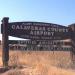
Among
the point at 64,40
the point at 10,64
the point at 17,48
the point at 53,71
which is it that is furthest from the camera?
the point at 64,40

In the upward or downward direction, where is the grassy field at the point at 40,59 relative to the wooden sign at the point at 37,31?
downward

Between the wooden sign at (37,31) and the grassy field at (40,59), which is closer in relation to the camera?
the grassy field at (40,59)

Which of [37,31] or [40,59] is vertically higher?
[37,31]

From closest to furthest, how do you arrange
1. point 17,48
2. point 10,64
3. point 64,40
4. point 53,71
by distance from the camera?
point 53,71 → point 10,64 → point 17,48 → point 64,40

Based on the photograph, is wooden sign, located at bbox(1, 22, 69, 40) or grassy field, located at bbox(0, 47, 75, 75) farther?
wooden sign, located at bbox(1, 22, 69, 40)

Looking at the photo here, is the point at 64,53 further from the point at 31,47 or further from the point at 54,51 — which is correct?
the point at 31,47

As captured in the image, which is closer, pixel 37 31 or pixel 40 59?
pixel 40 59

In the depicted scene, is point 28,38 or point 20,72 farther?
point 28,38

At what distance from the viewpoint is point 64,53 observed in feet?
62.6

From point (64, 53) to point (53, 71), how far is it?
7.21 meters

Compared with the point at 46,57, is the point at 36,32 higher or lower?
higher

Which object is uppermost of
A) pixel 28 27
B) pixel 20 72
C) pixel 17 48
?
pixel 28 27

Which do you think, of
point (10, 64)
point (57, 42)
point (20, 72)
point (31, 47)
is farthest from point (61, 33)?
point (20, 72)

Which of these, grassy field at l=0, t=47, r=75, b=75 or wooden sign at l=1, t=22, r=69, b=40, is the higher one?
wooden sign at l=1, t=22, r=69, b=40
